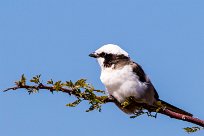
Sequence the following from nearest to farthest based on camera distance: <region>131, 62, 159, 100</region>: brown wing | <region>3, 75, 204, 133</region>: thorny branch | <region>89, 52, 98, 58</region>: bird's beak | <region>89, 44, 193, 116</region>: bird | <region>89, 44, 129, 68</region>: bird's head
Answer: <region>3, 75, 204, 133</region>: thorny branch
<region>89, 44, 193, 116</region>: bird
<region>131, 62, 159, 100</region>: brown wing
<region>89, 44, 129, 68</region>: bird's head
<region>89, 52, 98, 58</region>: bird's beak

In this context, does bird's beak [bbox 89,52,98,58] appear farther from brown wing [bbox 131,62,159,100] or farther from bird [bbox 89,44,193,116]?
brown wing [bbox 131,62,159,100]

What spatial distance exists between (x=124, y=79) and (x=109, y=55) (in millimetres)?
640

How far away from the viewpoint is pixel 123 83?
5.08m

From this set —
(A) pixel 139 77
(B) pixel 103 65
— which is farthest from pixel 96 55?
(A) pixel 139 77

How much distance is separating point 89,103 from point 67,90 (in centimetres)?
30

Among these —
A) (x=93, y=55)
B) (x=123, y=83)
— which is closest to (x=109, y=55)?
(x=93, y=55)

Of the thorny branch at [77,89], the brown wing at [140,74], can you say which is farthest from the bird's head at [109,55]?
the thorny branch at [77,89]

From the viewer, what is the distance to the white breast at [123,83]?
498 cm

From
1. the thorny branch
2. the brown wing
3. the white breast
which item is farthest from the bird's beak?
the thorny branch

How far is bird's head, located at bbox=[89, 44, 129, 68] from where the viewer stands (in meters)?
5.57

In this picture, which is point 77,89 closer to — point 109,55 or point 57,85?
point 57,85

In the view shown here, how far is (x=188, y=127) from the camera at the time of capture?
3158 millimetres

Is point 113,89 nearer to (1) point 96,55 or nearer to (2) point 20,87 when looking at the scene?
(1) point 96,55

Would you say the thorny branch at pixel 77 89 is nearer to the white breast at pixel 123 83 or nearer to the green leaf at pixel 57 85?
the green leaf at pixel 57 85
